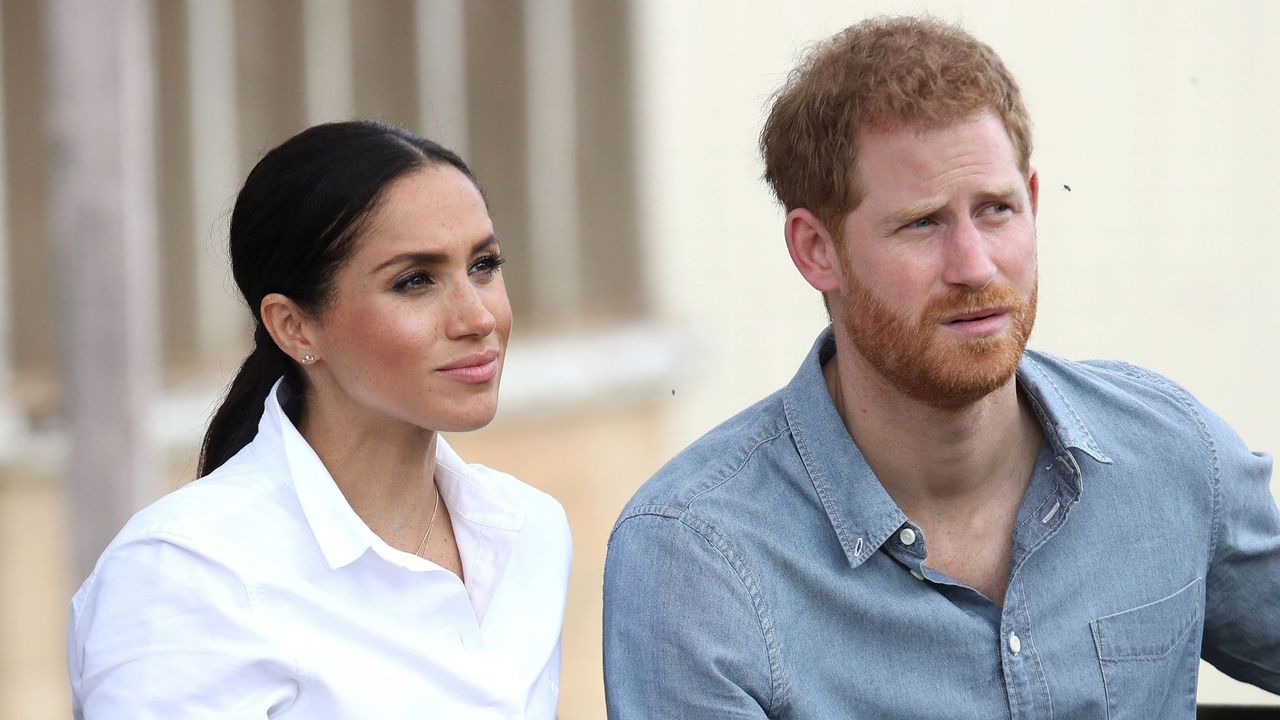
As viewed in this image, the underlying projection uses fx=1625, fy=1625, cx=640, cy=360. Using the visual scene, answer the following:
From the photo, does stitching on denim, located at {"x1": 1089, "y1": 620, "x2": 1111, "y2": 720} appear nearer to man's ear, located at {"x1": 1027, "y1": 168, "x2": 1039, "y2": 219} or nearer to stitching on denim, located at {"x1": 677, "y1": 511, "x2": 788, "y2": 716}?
stitching on denim, located at {"x1": 677, "y1": 511, "x2": 788, "y2": 716}

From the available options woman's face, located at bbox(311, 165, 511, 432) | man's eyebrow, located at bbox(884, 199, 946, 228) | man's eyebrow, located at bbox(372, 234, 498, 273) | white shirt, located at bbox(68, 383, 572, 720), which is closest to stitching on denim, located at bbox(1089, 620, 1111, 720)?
man's eyebrow, located at bbox(884, 199, 946, 228)

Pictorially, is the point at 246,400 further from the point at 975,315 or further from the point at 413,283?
the point at 975,315

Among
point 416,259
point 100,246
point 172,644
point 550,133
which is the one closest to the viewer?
point 172,644

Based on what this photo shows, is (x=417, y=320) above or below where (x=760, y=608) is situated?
above

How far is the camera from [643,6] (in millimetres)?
3689

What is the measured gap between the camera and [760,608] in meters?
1.80

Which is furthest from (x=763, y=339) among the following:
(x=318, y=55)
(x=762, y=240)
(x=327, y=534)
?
(x=327, y=534)

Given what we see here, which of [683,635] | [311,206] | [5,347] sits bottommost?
[5,347]

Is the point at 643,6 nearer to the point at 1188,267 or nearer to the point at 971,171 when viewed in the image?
the point at 1188,267

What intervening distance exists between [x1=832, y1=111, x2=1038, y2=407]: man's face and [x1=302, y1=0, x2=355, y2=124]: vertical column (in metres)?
2.05

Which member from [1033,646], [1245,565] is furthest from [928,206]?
[1245,565]

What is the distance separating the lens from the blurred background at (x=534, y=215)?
2629 millimetres

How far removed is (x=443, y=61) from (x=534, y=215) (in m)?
0.42

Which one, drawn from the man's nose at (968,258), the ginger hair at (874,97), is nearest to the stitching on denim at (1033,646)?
the man's nose at (968,258)
